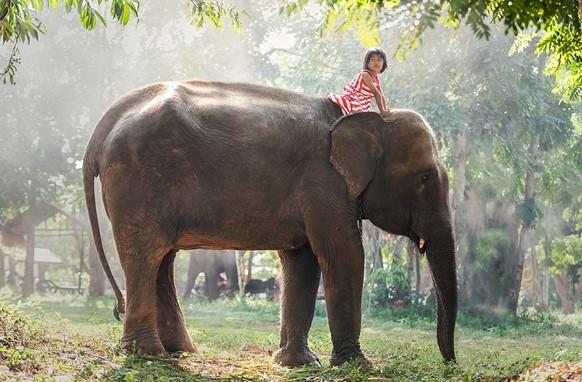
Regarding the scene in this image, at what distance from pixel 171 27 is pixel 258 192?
2211 cm

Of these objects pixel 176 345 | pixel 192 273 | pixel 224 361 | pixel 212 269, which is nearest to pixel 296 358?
pixel 224 361

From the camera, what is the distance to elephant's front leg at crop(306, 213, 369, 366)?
26.7ft

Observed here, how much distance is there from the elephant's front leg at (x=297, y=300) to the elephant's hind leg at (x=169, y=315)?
910 mm

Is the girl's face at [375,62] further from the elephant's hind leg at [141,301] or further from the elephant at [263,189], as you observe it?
the elephant's hind leg at [141,301]

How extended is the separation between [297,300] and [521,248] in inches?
580

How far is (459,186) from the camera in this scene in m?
21.8

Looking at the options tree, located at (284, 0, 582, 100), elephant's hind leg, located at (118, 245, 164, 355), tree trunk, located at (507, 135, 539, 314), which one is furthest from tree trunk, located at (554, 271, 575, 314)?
tree, located at (284, 0, 582, 100)

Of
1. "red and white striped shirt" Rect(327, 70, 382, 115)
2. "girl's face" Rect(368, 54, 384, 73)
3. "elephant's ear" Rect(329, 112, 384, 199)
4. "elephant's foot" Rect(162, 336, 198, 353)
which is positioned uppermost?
"girl's face" Rect(368, 54, 384, 73)

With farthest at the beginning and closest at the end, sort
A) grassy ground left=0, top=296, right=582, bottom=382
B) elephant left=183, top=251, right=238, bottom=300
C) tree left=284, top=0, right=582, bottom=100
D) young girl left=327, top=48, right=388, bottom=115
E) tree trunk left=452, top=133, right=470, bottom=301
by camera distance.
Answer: elephant left=183, top=251, right=238, bottom=300 < tree trunk left=452, top=133, right=470, bottom=301 < young girl left=327, top=48, right=388, bottom=115 < grassy ground left=0, top=296, right=582, bottom=382 < tree left=284, top=0, right=582, bottom=100

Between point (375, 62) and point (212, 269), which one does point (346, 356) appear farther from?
point (212, 269)

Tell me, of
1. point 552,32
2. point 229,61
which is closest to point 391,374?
point 552,32

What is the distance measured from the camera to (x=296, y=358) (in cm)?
868

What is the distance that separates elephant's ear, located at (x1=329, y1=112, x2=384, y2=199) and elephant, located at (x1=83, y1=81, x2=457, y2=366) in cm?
1

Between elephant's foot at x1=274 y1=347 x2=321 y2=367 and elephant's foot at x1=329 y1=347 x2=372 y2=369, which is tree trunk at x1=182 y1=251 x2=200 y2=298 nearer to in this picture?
elephant's foot at x1=274 y1=347 x2=321 y2=367
